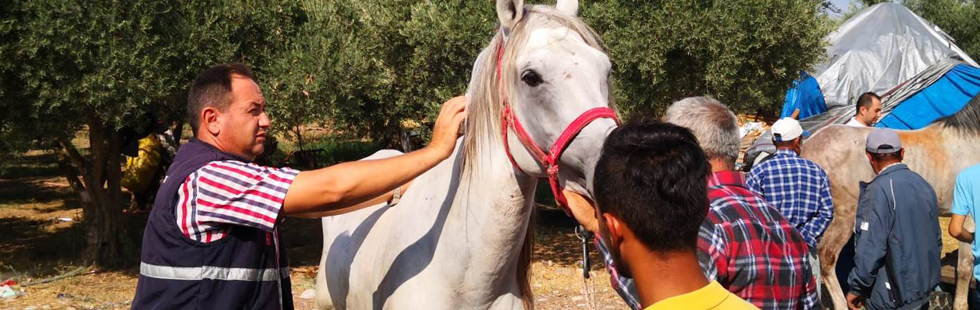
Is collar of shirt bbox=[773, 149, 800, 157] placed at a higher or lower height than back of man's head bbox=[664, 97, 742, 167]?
lower

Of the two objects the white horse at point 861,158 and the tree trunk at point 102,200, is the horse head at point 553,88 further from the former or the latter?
the tree trunk at point 102,200

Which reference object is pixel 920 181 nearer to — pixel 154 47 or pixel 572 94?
pixel 572 94

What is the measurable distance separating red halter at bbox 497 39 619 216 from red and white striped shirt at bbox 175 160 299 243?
66cm

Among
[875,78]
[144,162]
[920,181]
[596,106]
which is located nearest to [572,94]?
[596,106]

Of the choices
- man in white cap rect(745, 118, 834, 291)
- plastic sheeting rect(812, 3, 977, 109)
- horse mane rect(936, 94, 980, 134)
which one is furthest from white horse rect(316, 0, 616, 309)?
plastic sheeting rect(812, 3, 977, 109)

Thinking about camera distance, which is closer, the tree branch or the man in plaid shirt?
the man in plaid shirt

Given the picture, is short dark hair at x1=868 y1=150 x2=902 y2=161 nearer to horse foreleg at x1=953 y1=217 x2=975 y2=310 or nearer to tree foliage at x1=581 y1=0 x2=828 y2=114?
horse foreleg at x1=953 y1=217 x2=975 y2=310

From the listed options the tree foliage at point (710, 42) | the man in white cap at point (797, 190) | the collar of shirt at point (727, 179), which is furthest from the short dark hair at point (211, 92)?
the tree foliage at point (710, 42)

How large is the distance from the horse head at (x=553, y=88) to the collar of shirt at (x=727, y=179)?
0.63 m

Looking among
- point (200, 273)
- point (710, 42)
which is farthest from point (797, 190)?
point (200, 273)

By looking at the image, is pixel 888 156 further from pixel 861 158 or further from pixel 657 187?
pixel 657 187

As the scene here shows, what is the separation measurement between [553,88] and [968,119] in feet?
22.7

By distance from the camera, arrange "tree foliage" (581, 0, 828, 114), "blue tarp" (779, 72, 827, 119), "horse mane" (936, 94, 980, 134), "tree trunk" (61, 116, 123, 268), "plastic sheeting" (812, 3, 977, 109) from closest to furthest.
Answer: "horse mane" (936, 94, 980, 134)
"tree foliage" (581, 0, 828, 114)
"tree trunk" (61, 116, 123, 268)
"blue tarp" (779, 72, 827, 119)
"plastic sheeting" (812, 3, 977, 109)

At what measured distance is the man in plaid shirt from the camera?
2359 mm
